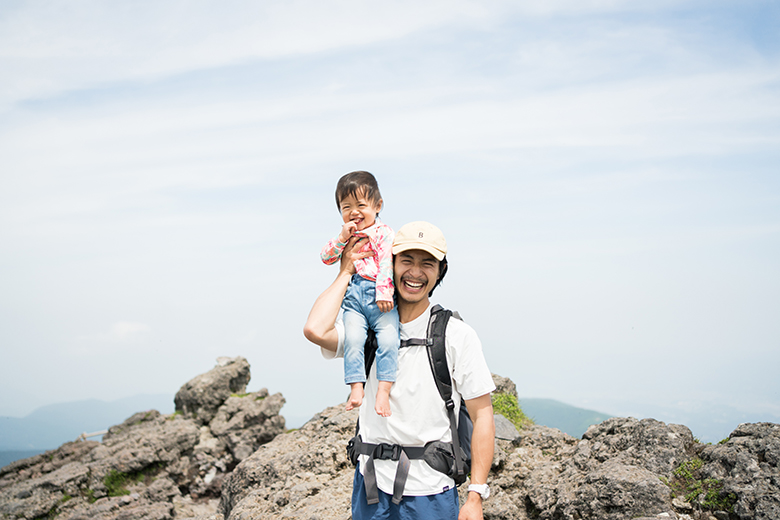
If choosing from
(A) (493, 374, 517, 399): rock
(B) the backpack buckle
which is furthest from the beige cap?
(A) (493, 374, 517, 399): rock

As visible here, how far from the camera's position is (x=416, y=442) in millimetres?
3988

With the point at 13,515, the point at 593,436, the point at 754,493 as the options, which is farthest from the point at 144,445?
the point at 754,493

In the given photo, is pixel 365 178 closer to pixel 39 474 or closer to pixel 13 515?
pixel 13 515

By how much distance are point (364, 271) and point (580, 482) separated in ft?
11.2

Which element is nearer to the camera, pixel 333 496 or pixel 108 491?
pixel 333 496

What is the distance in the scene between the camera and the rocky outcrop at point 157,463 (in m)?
11.3

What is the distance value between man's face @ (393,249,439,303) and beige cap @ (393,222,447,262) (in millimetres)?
75

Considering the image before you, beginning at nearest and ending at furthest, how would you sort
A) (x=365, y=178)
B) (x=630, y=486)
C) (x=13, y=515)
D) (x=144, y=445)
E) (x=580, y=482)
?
(x=365, y=178) < (x=630, y=486) < (x=580, y=482) < (x=13, y=515) < (x=144, y=445)

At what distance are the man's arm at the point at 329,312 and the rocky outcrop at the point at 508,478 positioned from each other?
3.01 metres

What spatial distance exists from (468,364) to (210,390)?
14.5m

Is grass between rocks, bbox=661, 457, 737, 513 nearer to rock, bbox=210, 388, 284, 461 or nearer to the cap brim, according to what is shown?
the cap brim

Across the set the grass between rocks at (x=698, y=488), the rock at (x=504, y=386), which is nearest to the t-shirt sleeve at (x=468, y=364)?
the grass between rocks at (x=698, y=488)

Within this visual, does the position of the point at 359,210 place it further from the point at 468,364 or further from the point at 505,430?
the point at 505,430

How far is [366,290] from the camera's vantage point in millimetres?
4383
